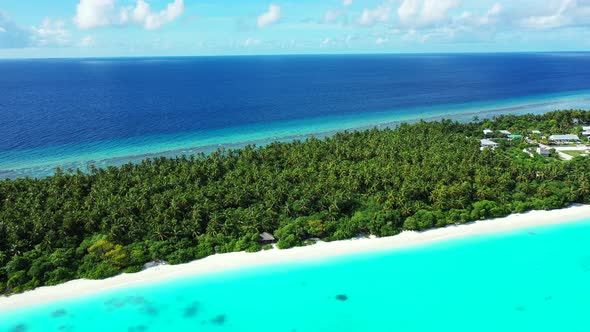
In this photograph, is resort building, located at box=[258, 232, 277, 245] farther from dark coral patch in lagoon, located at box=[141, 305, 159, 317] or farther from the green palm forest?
dark coral patch in lagoon, located at box=[141, 305, 159, 317]

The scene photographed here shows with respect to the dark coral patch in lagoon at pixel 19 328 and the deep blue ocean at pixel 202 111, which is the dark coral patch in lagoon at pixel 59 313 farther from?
the deep blue ocean at pixel 202 111

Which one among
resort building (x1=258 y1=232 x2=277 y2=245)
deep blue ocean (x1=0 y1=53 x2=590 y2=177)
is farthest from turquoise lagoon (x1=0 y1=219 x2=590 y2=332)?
deep blue ocean (x1=0 y1=53 x2=590 y2=177)

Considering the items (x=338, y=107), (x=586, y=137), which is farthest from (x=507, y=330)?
(x=338, y=107)

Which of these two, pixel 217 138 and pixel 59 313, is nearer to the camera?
pixel 59 313

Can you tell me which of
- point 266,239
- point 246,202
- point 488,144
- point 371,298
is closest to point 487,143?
point 488,144

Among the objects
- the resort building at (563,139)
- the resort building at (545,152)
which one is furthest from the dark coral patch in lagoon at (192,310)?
the resort building at (563,139)

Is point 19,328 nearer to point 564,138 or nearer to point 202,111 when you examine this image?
point 564,138
